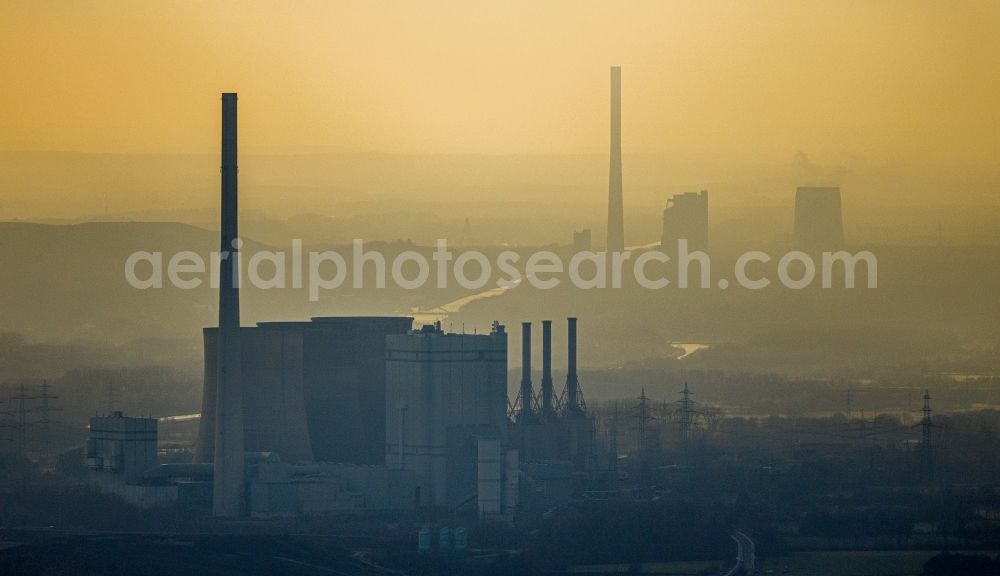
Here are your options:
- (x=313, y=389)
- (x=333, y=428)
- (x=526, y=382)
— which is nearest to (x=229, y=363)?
(x=313, y=389)

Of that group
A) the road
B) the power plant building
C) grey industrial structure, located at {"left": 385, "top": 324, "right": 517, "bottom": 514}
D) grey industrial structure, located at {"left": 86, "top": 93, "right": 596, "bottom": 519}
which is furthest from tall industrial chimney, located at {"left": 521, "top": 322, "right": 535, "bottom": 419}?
the road

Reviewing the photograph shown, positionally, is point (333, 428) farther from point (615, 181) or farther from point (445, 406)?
point (615, 181)

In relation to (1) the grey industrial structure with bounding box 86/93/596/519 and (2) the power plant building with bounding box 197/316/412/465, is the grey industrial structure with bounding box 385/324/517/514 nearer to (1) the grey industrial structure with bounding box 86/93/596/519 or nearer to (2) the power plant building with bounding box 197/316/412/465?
(1) the grey industrial structure with bounding box 86/93/596/519

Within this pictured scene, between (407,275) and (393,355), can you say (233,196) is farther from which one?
(407,275)

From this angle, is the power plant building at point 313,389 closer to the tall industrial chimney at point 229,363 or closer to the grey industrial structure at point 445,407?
the tall industrial chimney at point 229,363

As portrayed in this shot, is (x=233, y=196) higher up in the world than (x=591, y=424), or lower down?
higher up

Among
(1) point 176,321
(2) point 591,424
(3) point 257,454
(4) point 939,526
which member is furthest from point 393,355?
(1) point 176,321
